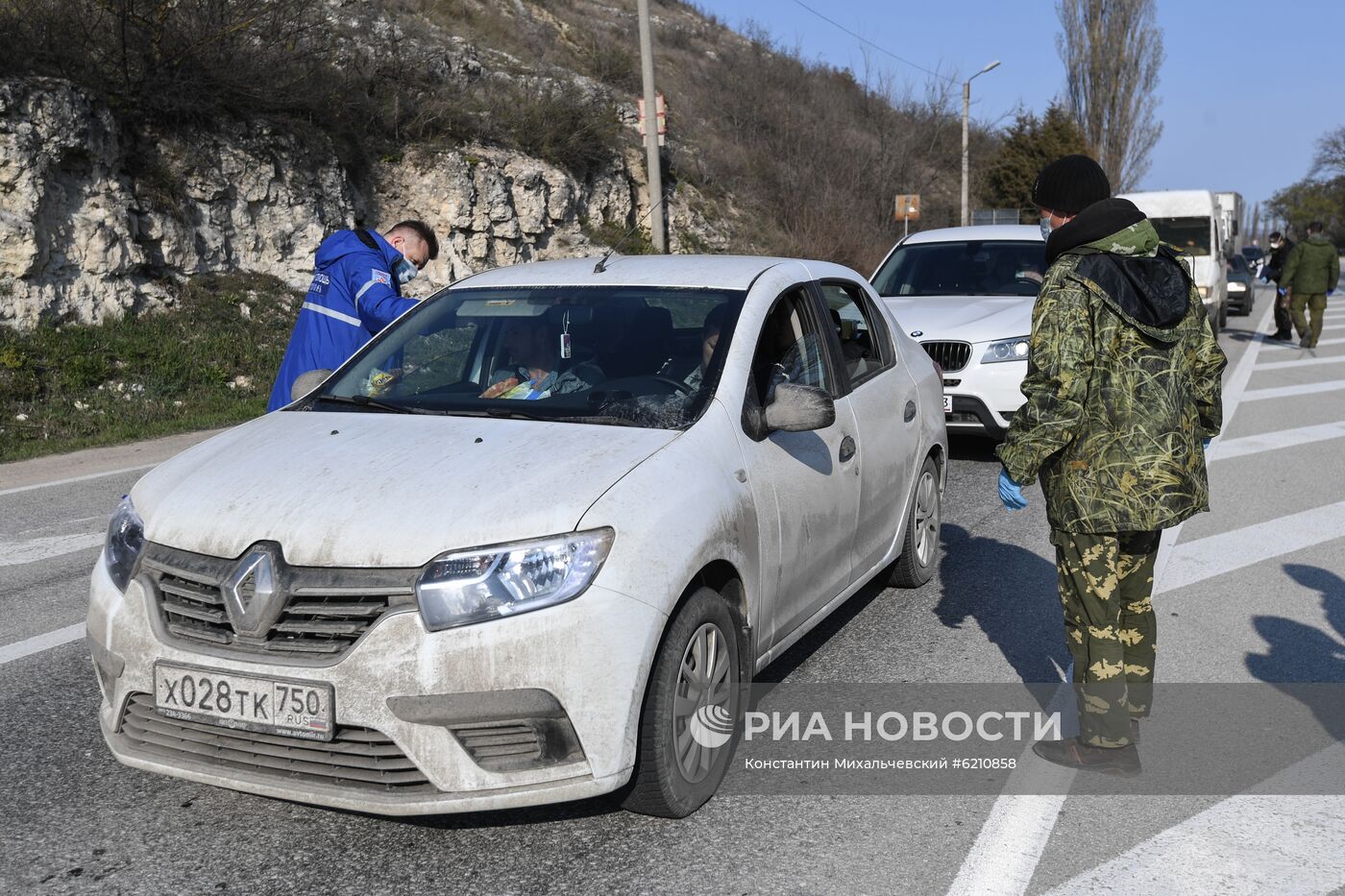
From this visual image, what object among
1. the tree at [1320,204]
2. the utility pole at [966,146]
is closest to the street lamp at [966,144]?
the utility pole at [966,146]

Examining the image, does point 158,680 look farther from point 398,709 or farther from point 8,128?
point 8,128

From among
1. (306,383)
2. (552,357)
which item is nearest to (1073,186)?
(552,357)

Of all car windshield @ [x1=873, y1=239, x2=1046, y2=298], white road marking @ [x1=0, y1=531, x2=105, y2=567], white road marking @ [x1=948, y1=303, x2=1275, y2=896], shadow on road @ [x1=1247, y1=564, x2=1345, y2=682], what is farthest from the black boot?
car windshield @ [x1=873, y1=239, x2=1046, y2=298]

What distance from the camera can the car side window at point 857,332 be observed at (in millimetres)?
5219

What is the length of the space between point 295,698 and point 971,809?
1980 mm

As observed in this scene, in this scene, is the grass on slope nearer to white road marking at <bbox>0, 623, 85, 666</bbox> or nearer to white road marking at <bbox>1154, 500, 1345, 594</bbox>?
white road marking at <bbox>0, 623, 85, 666</bbox>

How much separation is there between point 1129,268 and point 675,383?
1.45 meters

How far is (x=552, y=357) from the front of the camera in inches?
176

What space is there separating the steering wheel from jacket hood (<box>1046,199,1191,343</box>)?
126cm

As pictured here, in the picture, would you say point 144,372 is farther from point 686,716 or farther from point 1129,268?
point 1129,268

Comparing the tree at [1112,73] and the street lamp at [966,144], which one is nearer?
the street lamp at [966,144]

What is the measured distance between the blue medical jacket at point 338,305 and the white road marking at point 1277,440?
259 inches

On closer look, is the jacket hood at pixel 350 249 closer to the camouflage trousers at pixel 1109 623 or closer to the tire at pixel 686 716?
the tire at pixel 686 716

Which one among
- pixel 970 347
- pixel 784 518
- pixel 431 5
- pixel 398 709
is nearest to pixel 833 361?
pixel 784 518
